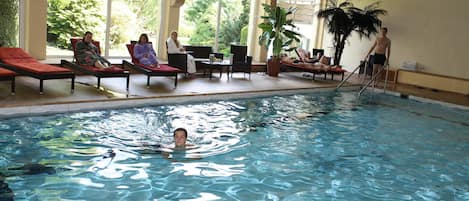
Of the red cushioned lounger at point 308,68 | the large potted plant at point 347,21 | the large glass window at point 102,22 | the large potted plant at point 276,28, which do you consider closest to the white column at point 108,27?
the large glass window at point 102,22

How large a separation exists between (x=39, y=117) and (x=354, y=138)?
15.2 feet

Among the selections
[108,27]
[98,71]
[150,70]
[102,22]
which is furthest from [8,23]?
[150,70]

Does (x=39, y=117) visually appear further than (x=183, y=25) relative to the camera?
No

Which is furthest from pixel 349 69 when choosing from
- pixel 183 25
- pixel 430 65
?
pixel 183 25

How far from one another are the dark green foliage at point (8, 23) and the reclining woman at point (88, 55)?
2.10 meters

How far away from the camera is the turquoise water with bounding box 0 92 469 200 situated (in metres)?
4.71

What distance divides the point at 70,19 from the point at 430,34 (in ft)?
33.9

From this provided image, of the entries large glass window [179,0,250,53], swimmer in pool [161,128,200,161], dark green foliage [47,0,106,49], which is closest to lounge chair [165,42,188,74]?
dark green foliage [47,0,106,49]

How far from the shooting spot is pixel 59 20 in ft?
36.1

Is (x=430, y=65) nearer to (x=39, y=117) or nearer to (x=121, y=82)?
(x=121, y=82)

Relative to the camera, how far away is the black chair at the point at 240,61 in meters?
11.7

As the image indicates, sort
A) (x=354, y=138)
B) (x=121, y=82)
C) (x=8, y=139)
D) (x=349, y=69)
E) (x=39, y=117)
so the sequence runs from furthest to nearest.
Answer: (x=349, y=69) < (x=121, y=82) < (x=354, y=138) < (x=39, y=117) < (x=8, y=139)

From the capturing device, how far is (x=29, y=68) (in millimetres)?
7426

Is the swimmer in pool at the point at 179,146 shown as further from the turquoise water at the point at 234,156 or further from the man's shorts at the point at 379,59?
the man's shorts at the point at 379,59
